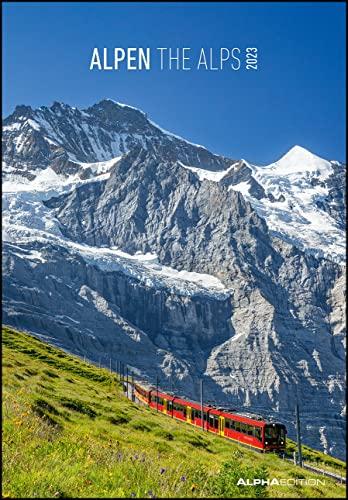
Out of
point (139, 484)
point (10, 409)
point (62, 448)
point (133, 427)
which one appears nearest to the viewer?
point (139, 484)

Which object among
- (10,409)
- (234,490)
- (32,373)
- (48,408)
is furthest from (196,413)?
(234,490)

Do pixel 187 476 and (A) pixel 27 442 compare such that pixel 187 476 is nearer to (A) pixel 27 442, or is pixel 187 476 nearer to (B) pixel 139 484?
(B) pixel 139 484

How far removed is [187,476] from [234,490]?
1.09 metres

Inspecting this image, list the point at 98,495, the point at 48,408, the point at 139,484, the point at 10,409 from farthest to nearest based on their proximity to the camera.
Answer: the point at 48,408 → the point at 10,409 → the point at 139,484 → the point at 98,495

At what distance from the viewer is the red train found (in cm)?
4451

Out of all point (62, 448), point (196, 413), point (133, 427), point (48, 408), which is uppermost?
point (62, 448)

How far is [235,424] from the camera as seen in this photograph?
49.5 meters

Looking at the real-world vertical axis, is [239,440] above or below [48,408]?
below

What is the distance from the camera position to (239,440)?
4775 centimetres

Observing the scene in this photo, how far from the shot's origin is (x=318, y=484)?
313 inches

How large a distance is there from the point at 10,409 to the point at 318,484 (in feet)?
21.1

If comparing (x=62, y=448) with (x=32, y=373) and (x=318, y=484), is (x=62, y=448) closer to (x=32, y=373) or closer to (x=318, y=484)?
(x=318, y=484)

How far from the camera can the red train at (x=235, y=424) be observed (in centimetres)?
4451

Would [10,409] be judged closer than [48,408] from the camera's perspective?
Yes
